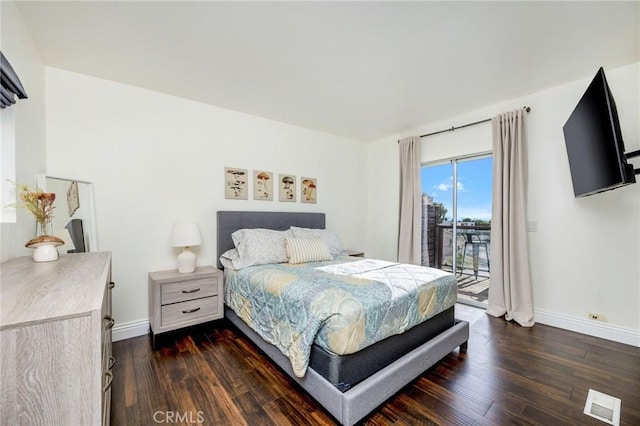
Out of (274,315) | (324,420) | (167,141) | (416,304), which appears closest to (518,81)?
(416,304)

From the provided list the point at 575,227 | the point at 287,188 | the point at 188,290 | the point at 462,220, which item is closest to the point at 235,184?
the point at 287,188

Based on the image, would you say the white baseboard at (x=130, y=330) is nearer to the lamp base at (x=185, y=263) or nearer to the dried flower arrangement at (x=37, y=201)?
the lamp base at (x=185, y=263)

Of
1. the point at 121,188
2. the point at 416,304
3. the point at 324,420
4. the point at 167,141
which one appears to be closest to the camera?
the point at 324,420

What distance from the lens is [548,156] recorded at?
304 centimetres

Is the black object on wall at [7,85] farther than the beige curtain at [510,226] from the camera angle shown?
No

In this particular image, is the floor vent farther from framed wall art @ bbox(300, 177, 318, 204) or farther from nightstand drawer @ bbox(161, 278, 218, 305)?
framed wall art @ bbox(300, 177, 318, 204)

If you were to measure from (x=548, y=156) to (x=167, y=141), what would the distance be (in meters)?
4.34

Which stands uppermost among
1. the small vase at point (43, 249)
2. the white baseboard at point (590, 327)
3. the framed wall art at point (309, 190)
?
the framed wall art at point (309, 190)

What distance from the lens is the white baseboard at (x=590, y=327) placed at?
2550 millimetres

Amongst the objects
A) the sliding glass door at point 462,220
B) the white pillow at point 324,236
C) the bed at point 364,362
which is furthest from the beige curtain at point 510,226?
the white pillow at point 324,236

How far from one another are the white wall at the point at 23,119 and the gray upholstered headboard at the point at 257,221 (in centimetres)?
160

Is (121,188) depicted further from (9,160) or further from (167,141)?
(9,160)

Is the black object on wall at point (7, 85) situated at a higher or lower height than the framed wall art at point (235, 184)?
higher

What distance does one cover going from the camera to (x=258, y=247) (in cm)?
301
